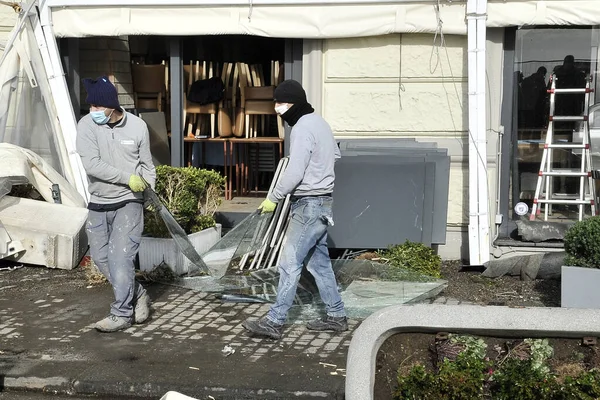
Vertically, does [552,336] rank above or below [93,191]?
below

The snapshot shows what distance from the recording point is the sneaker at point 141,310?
7195 millimetres

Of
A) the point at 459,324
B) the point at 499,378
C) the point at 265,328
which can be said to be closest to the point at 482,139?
the point at 265,328

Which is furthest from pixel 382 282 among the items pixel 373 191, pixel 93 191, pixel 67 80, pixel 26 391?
pixel 67 80

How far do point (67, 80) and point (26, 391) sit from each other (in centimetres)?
506

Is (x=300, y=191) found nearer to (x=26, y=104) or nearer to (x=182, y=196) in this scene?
(x=182, y=196)

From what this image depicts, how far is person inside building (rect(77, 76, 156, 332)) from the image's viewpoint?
6.80 metres

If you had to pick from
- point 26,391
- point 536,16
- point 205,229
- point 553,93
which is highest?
point 536,16

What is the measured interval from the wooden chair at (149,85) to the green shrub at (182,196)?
9.26 ft

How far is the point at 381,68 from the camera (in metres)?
9.27

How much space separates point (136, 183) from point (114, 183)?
0.17 metres

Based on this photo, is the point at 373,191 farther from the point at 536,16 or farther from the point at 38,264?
the point at 38,264

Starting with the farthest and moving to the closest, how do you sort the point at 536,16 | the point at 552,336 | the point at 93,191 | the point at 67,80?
the point at 67,80, the point at 536,16, the point at 93,191, the point at 552,336

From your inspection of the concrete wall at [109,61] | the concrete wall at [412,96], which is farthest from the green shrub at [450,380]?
the concrete wall at [109,61]

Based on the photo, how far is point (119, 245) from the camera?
22.7ft
